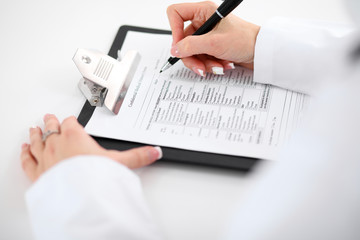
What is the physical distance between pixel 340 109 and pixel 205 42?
1.37ft

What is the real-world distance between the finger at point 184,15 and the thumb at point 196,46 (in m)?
0.05

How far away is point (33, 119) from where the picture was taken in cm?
77

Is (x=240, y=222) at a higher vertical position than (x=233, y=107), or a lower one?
lower

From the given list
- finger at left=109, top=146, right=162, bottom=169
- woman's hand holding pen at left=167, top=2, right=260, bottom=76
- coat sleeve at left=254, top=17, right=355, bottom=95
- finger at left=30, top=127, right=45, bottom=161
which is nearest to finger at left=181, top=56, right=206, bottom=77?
woman's hand holding pen at left=167, top=2, right=260, bottom=76

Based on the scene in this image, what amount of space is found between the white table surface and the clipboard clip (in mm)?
38

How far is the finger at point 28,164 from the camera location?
0.63 metres

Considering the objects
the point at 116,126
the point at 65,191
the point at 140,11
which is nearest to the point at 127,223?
the point at 65,191

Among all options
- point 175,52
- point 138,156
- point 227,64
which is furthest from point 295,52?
point 138,156

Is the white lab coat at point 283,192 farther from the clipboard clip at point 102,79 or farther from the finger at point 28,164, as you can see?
the clipboard clip at point 102,79

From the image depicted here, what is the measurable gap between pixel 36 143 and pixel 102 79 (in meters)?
0.19

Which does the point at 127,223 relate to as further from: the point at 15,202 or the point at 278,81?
the point at 278,81

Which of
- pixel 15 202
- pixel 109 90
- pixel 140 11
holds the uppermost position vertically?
pixel 140 11

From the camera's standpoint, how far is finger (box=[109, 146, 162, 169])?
0.61 m

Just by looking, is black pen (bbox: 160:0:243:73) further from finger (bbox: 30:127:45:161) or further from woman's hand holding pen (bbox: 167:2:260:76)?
finger (bbox: 30:127:45:161)
